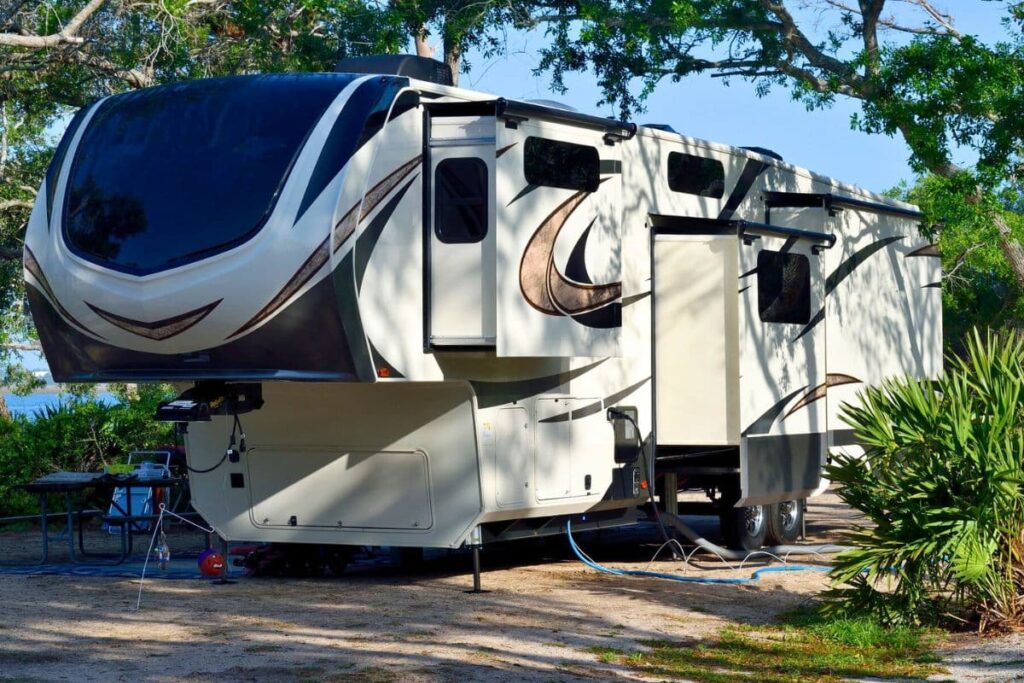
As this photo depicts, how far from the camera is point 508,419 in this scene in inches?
436

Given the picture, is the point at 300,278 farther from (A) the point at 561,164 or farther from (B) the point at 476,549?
(B) the point at 476,549

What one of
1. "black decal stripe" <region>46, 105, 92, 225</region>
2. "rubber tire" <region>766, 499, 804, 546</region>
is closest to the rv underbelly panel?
"black decal stripe" <region>46, 105, 92, 225</region>

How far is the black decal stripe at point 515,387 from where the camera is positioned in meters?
10.8

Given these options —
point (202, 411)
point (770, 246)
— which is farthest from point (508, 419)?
point (770, 246)

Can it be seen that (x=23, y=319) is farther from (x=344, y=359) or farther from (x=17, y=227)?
(x=344, y=359)

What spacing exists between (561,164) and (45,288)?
151 inches

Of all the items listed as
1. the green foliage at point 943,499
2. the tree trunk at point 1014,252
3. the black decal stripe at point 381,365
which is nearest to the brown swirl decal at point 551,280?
the black decal stripe at point 381,365

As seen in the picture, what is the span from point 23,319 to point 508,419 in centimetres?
1997

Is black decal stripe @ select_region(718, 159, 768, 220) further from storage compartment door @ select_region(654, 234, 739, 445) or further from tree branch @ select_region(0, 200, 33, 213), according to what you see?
tree branch @ select_region(0, 200, 33, 213)

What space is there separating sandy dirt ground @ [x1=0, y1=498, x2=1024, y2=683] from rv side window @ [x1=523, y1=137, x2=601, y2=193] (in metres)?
3.09

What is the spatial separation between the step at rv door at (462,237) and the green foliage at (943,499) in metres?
2.64

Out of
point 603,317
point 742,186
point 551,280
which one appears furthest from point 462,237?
point 742,186

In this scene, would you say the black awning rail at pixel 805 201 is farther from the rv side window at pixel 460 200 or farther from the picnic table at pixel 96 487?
the picnic table at pixel 96 487

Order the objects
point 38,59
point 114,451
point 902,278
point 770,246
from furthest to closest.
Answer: point 38,59
point 114,451
point 902,278
point 770,246
